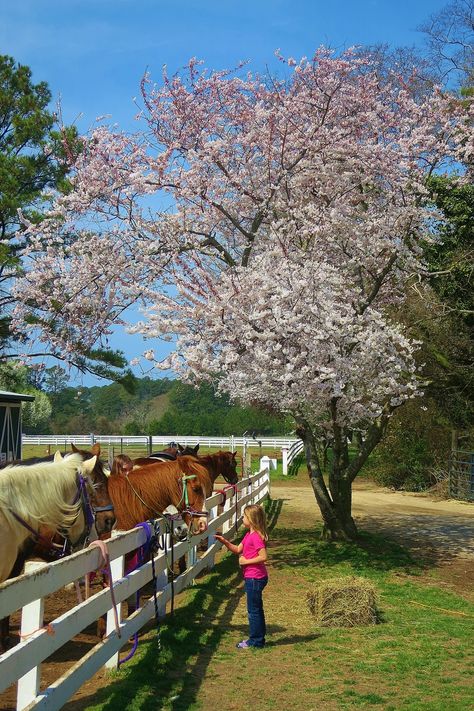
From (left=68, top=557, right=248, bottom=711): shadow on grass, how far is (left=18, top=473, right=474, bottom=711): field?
0.01 m

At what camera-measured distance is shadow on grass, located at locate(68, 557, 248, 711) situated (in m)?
5.41

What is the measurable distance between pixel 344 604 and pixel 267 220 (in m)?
7.77

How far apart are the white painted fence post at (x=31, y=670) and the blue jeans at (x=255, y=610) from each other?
9.82 ft

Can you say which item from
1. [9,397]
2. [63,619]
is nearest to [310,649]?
[63,619]

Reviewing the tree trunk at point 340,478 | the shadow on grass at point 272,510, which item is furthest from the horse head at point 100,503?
the shadow on grass at point 272,510

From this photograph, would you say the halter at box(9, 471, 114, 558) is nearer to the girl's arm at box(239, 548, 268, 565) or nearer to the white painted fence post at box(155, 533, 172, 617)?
the white painted fence post at box(155, 533, 172, 617)

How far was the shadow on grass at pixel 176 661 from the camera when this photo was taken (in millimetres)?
5406

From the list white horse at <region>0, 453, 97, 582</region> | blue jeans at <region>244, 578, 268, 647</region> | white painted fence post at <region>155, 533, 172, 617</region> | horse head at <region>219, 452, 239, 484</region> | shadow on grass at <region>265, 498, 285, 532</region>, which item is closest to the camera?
white horse at <region>0, 453, 97, 582</region>

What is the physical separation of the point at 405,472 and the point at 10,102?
745 inches

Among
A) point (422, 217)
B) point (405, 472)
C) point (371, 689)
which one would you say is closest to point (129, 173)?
point (422, 217)

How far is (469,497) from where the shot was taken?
992 inches

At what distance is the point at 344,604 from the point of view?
877 centimetres

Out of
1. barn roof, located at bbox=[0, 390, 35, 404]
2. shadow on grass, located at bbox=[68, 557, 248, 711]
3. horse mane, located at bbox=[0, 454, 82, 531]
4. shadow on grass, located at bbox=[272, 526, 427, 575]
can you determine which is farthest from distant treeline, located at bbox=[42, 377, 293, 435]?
horse mane, located at bbox=[0, 454, 82, 531]

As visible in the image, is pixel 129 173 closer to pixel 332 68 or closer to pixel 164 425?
pixel 332 68
